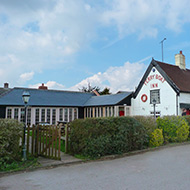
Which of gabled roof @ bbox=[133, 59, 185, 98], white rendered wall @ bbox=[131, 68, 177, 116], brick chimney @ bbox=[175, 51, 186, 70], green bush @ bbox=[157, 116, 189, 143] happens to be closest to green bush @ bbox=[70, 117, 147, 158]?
green bush @ bbox=[157, 116, 189, 143]

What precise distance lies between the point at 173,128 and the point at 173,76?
36.5ft

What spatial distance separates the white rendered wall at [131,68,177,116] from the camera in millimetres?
21078

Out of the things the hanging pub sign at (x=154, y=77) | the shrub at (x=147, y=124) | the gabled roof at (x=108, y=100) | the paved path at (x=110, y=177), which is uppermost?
the hanging pub sign at (x=154, y=77)

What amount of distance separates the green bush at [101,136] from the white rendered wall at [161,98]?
12471mm

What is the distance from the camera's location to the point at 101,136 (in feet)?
29.5

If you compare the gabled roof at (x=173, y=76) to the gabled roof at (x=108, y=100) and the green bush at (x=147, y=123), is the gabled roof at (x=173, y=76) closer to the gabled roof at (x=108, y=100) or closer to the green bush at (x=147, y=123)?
the gabled roof at (x=108, y=100)

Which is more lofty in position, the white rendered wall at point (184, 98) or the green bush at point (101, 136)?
the white rendered wall at point (184, 98)

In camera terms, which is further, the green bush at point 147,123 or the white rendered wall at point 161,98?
the white rendered wall at point 161,98

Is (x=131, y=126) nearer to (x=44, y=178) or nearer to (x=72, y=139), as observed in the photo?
(x=72, y=139)

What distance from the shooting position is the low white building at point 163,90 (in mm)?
20859

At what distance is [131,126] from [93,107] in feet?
46.5

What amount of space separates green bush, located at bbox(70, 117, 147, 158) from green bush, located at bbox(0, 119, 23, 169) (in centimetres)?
251

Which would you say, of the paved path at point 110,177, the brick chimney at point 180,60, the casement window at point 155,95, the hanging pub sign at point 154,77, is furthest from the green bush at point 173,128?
the brick chimney at point 180,60

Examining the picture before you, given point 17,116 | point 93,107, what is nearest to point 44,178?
point 17,116
